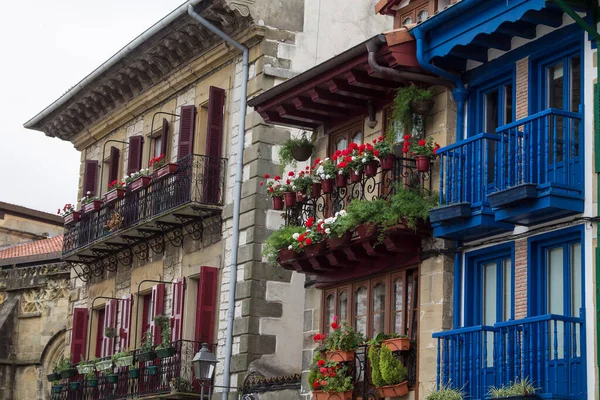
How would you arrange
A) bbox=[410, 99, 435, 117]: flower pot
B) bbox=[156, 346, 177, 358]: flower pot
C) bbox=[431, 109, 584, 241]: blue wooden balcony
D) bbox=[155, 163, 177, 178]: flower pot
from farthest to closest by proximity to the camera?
bbox=[155, 163, 177, 178]: flower pot < bbox=[156, 346, 177, 358]: flower pot < bbox=[410, 99, 435, 117]: flower pot < bbox=[431, 109, 584, 241]: blue wooden balcony

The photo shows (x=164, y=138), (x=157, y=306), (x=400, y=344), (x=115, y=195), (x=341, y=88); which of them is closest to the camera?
(x=400, y=344)

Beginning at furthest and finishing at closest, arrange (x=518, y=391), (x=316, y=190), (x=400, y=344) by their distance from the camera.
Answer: (x=316, y=190)
(x=400, y=344)
(x=518, y=391)

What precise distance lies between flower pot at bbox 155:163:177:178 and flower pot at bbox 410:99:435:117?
A: 832 cm

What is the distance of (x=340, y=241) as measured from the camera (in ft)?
67.8

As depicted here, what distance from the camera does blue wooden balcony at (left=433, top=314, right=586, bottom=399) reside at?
16812mm

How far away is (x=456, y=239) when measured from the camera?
762 inches

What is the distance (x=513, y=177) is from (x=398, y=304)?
3.38 meters

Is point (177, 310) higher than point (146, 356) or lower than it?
higher

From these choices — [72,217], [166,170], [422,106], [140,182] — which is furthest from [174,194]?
[422,106]

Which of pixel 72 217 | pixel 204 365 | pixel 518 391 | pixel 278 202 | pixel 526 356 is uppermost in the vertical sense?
pixel 72 217

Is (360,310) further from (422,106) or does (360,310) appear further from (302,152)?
(302,152)

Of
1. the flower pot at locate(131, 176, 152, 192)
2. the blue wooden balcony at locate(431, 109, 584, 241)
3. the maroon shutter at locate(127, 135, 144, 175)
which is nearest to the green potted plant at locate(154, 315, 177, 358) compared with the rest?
the flower pot at locate(131, 176, 152, 192)

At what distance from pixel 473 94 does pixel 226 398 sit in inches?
325

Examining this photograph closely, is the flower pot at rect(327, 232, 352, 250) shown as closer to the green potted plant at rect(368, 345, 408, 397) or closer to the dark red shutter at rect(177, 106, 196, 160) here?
the green potted plant at rect(368, 345, 408, 397)
